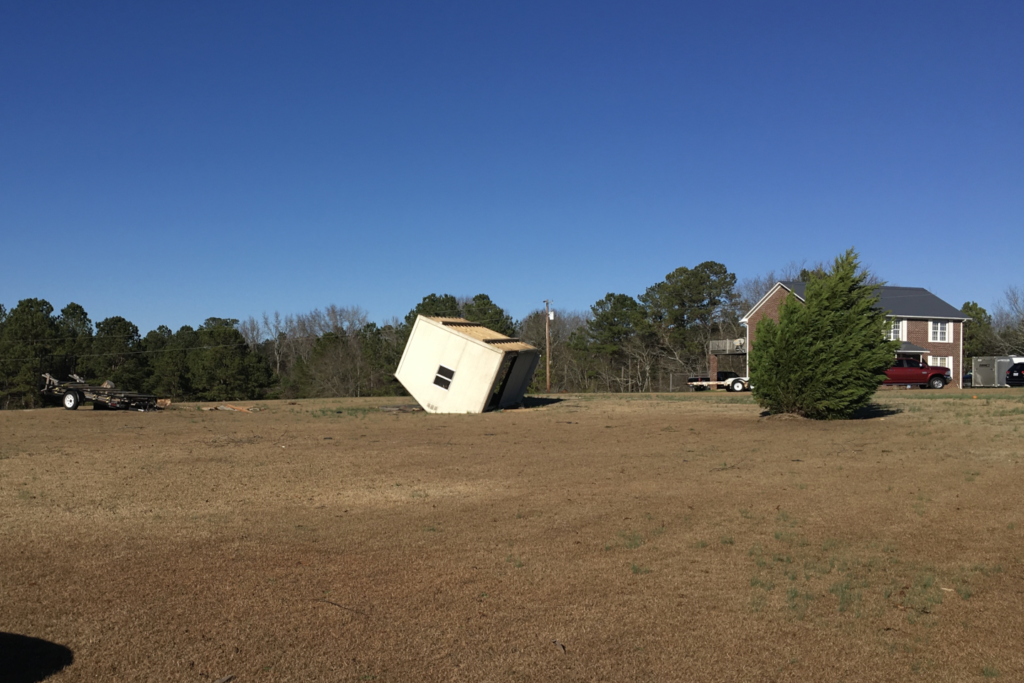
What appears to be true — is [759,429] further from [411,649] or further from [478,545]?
[411,649]

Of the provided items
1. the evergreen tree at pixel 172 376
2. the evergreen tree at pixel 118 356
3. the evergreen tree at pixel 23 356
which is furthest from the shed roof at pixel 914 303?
the evergreen tree at pixel 23 356

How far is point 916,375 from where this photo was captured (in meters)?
39.3

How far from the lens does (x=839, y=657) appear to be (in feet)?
16.1

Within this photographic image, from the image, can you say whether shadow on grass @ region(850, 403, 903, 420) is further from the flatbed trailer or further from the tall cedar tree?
the flatbed trailer

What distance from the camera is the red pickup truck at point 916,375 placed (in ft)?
128

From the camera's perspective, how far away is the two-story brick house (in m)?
48.6

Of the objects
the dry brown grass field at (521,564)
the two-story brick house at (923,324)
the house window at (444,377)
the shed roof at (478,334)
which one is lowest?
the dry brown grass field at (521,564)

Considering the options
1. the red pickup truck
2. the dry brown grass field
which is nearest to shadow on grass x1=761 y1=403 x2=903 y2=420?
the dry brown grass field

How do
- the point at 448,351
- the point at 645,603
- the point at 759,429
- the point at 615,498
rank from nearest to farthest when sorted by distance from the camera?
the point at 645,603 < the point at 615,498 < the point at 759,429 < the point at 448,351

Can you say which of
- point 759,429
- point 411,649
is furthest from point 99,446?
point 759,429

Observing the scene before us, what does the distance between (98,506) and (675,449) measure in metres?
10.3

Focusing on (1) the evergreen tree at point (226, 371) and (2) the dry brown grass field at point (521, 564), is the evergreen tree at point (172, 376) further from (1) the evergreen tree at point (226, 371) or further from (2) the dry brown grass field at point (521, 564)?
(2) the dry brown grass field at point (521, 564)

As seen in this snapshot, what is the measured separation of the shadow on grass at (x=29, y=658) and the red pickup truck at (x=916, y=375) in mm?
A: 40644

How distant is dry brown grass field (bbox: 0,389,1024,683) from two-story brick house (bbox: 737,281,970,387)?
36.6 metres
